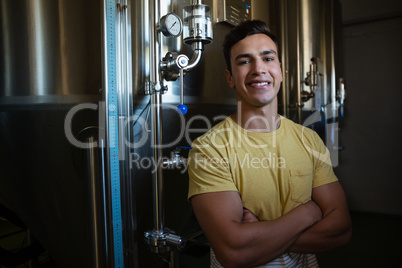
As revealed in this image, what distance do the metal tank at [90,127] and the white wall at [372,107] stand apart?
3.35m

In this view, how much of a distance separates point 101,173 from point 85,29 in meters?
0.65

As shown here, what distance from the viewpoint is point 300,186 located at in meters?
1.16

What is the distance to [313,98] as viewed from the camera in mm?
3041

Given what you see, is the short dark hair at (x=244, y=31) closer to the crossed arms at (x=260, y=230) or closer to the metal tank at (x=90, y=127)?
the metal tank at (x=90, y=127)

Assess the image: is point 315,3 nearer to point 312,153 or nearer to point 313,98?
point 313,98

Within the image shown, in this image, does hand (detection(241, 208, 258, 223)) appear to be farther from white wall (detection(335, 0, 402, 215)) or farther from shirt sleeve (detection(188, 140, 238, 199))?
white wall (detection(335, 0, 402, 215))

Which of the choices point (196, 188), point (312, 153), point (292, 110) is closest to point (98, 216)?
point (196, 188)

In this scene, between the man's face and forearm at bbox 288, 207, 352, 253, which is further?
the man's face

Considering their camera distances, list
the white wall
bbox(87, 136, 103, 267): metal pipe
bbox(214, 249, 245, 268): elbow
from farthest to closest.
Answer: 1. the white wall
2. bbox(87, 136, 103, 267): metal pipe
3. bbox(214, 249, 245, 268): elbow

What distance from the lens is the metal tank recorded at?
139 centimetres

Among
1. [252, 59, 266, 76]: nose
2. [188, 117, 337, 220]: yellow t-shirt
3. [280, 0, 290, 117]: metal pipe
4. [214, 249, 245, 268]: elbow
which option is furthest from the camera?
[280, 0, 290, 117]: metal pipe

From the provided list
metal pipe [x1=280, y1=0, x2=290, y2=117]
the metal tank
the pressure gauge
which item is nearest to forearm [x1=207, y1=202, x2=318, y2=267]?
the metal tank

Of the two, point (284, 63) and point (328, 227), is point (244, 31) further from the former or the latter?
point (284, 63)

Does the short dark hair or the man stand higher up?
the short dark hair
